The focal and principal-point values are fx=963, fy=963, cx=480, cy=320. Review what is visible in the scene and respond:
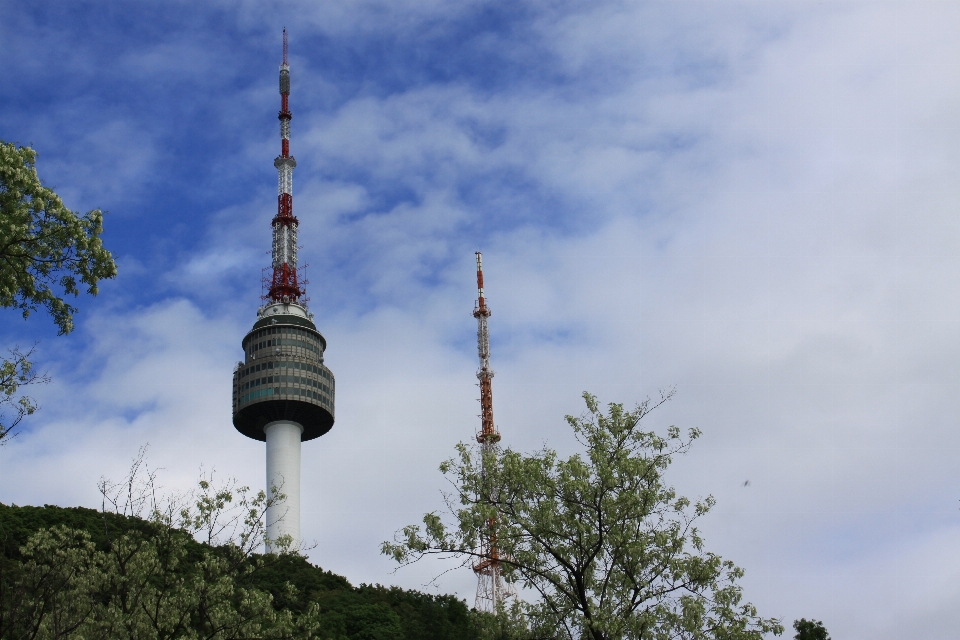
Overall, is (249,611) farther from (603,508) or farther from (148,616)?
(603,508)

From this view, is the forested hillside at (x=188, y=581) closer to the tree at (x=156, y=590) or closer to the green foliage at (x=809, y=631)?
the tree at (x=156, y=590)

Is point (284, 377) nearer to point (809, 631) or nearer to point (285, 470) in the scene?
point (285, 470)

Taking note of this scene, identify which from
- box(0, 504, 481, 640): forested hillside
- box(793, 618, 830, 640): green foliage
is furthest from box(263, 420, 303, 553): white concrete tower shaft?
box(793, 618, 830, 640): green foliage

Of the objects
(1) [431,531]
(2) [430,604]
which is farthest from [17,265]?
(2) [430,604]

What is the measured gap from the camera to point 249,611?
3052 cm

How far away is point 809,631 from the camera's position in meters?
56.8

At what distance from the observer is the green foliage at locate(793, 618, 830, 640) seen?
5644 centimetres

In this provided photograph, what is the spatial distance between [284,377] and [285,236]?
23131 mm

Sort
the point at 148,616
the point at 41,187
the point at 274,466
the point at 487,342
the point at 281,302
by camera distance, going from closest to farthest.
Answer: the point at 41,187, the point at 148,616, the point at 487,342, the point at 274,466, the point at 281,302

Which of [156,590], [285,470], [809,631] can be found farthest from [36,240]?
[285,470]

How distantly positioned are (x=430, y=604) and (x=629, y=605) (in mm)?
40694

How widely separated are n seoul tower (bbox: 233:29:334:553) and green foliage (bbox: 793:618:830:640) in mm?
85324

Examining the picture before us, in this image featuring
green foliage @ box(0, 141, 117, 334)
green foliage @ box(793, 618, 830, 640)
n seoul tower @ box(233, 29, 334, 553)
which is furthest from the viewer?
n seoul tower @ box(233, 29, 334, 553)

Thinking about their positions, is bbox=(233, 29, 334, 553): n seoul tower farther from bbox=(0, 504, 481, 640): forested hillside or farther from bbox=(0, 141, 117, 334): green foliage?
bbox=(0, 141, 117, 334): green foliage
